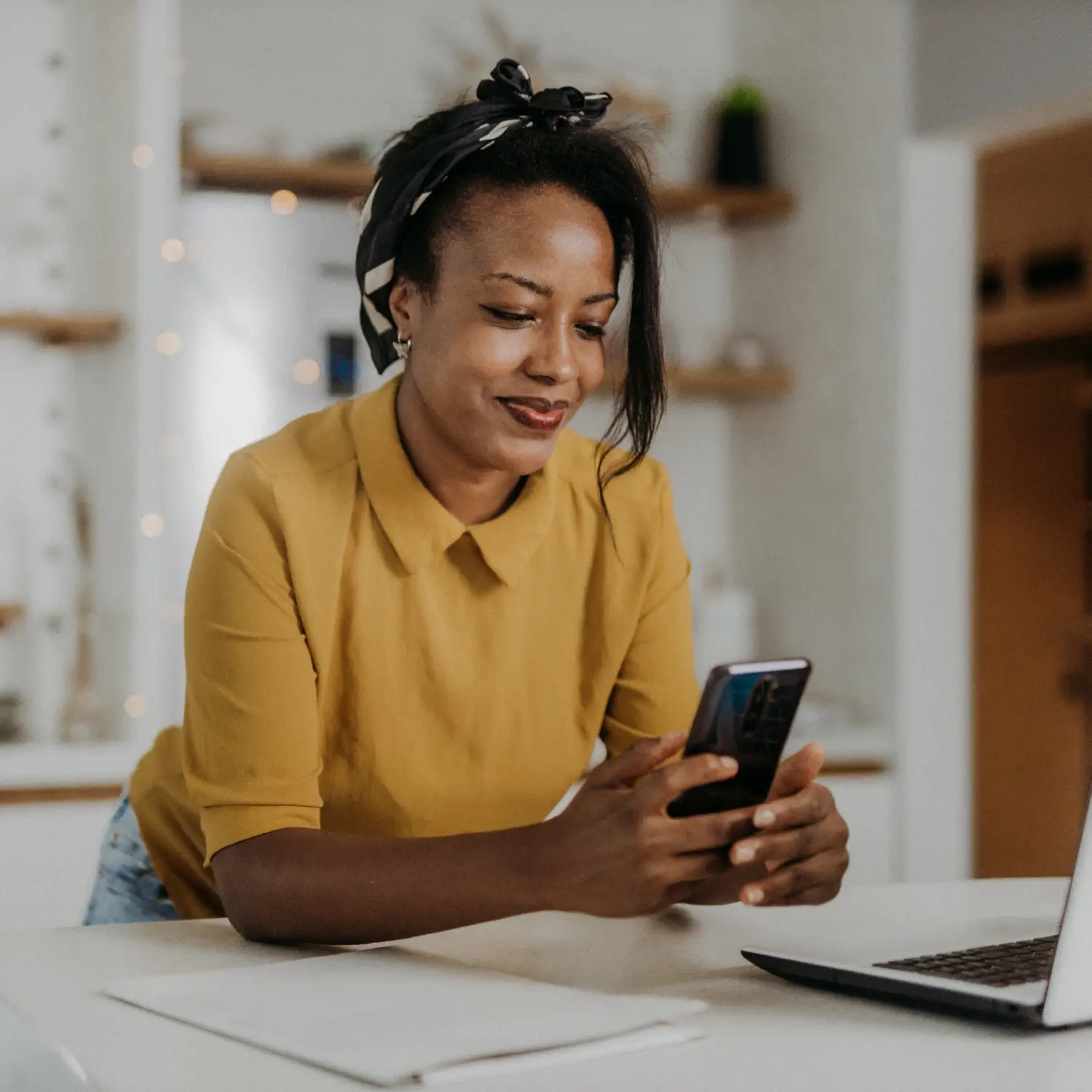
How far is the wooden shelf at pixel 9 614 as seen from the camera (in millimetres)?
3008

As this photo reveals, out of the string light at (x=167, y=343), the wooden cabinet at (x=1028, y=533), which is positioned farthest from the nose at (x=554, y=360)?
the wooden cabinet at (x=1028, y=533)

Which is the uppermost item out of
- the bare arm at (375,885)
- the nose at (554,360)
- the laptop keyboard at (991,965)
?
the nose at (554,360)

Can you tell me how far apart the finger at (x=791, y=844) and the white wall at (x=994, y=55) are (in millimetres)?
2130

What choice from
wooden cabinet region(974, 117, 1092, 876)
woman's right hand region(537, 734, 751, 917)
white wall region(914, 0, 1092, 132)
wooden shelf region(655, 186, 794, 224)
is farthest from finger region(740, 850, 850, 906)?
wooden cabinet region(974, 117, 1092, 876)

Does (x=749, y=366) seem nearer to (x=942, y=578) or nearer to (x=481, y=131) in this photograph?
(x=942, y=578)

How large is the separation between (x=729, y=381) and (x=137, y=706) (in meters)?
1.46

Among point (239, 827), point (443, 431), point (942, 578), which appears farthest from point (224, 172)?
point (239, 827)

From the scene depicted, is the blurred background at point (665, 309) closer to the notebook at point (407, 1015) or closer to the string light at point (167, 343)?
the string light at point (167, 343)

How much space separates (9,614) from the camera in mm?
3021

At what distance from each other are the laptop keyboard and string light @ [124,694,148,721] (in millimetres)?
2029

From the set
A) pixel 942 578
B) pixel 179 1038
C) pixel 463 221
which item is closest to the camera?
pixel 179 1038

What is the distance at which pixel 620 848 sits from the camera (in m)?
1.14

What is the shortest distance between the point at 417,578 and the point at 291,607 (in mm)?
136

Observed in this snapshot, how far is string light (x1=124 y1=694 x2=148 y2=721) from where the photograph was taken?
9.53ft
